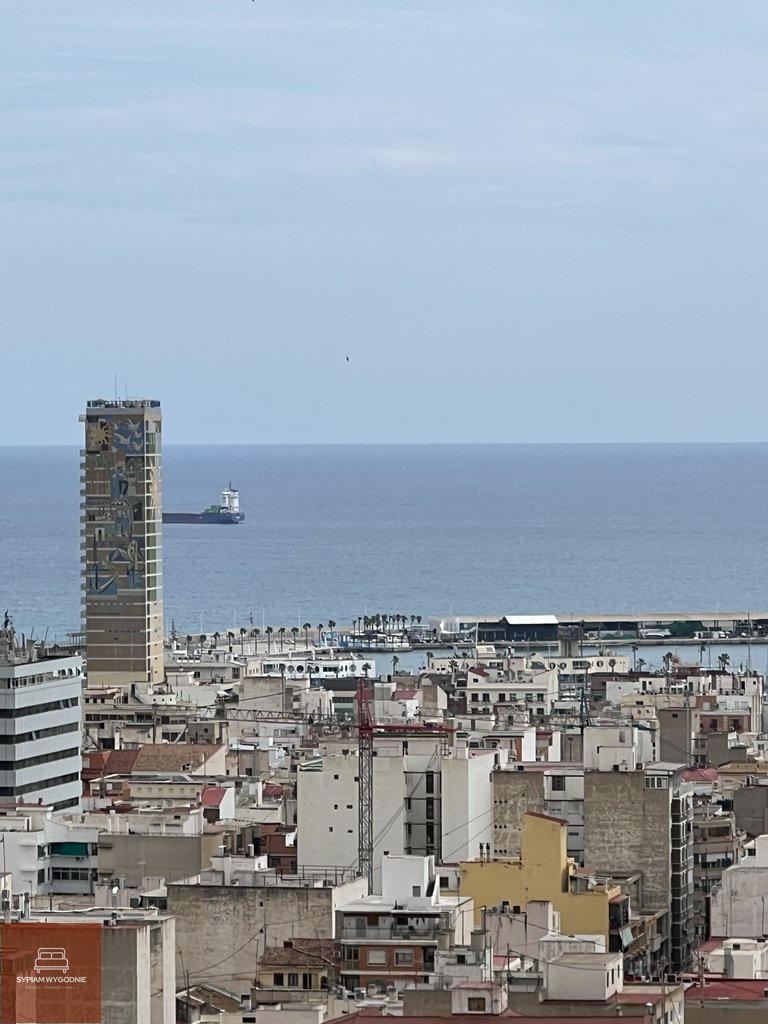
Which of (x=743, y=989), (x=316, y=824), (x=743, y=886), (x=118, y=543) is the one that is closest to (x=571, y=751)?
(x=316, y=824)

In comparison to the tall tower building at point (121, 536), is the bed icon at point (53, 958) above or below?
below

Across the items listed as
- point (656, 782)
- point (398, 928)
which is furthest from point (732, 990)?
point (656, 782)

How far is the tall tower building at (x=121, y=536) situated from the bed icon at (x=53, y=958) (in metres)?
72.6

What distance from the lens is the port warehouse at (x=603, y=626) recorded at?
142 meters

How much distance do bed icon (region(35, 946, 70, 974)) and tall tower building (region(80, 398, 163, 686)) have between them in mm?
72644

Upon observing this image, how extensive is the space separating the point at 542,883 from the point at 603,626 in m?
106

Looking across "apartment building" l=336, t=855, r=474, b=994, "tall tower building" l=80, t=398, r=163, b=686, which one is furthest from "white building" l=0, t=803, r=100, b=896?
"tall tower building" l=80, t=398, r=163, b=686

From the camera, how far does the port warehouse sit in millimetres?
141625

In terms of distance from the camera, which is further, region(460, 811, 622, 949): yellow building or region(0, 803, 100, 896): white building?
region(0, 803, 100, 896): white building

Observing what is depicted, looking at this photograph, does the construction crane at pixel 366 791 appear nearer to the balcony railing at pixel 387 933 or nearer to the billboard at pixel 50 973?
the balcony railing at pixel 387 933

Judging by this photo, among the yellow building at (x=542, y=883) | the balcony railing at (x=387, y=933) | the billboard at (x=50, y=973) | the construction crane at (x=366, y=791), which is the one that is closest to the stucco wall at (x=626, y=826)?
the construction crane at (x=366, y=791)

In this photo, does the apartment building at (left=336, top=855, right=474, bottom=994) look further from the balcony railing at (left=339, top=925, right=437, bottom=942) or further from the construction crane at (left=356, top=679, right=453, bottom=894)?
the construction crane at (left=356, top=679, right=453, bottom=894)

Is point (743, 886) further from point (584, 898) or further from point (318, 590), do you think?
point (318, 590)

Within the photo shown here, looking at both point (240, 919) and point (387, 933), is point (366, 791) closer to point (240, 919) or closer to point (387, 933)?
point (240, 919)
